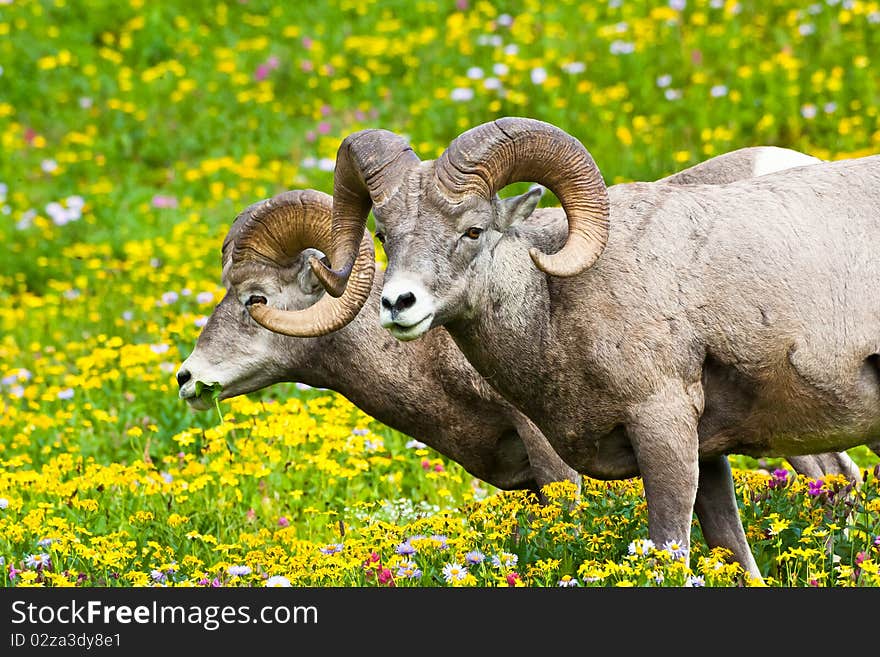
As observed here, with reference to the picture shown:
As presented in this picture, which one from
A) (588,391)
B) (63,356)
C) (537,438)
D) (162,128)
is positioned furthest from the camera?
(162,128)

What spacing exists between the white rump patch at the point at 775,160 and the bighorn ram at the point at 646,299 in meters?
1.64

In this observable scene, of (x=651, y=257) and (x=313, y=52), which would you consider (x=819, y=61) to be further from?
(x=651, y=257)

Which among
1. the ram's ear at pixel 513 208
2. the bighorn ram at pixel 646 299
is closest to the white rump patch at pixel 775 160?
the bighorn ram at pixel 646 299

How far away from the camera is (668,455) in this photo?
619 centimetres

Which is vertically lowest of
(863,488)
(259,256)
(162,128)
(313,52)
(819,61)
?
(863,488)

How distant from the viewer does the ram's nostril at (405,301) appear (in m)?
5.88

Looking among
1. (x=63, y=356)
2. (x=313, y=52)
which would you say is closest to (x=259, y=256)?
(x=63, y=356)

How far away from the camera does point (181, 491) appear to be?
28.6 ft

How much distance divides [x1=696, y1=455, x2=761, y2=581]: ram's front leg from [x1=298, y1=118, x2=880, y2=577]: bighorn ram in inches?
14.5

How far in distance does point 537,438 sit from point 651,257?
1.51 m

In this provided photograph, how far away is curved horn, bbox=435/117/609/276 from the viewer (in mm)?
6145

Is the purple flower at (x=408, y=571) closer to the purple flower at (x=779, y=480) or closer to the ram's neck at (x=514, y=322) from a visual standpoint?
the ram's neck at (x=514, y=322)

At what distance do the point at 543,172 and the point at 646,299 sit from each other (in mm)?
695

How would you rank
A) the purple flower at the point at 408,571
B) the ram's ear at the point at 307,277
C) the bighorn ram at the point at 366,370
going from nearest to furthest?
the purple flower at the point at 408,571 → the bighorn ram at the point at 366,370 → the ram's ear at the point at 307,277
